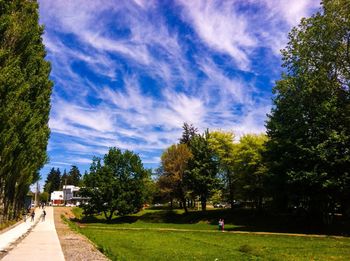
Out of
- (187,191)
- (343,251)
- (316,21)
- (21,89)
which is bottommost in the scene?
(343,251)

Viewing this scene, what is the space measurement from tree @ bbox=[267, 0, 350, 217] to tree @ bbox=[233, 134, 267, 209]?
15.0 m

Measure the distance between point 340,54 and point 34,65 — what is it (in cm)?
2919

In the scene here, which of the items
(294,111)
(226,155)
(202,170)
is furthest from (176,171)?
(294,111)

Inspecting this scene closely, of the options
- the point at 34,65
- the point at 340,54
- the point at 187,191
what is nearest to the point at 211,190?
the point at 187,191

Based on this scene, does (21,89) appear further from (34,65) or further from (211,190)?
(211,190)

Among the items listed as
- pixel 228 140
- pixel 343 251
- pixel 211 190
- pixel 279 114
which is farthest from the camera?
pixel 228 140

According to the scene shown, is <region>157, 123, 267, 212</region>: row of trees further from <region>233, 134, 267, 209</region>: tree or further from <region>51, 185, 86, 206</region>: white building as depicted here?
<region>51, 185, 86, 206</region>: white building

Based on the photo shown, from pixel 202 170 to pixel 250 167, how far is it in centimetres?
941

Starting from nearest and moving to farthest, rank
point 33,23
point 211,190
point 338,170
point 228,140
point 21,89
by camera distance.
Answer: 1. point 21,89
2. point 33,23
3. point 338,170
4. point 211,190
5. point 228,140

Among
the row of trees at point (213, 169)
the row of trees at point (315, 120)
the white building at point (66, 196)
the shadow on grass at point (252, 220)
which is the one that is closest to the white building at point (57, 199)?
the white building at point (66, 196)

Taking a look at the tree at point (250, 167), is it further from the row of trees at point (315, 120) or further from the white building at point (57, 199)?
the white building at point (57, 199)

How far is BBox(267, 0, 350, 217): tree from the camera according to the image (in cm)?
3772

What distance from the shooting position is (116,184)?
6775cm

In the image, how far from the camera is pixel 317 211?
154 feet
